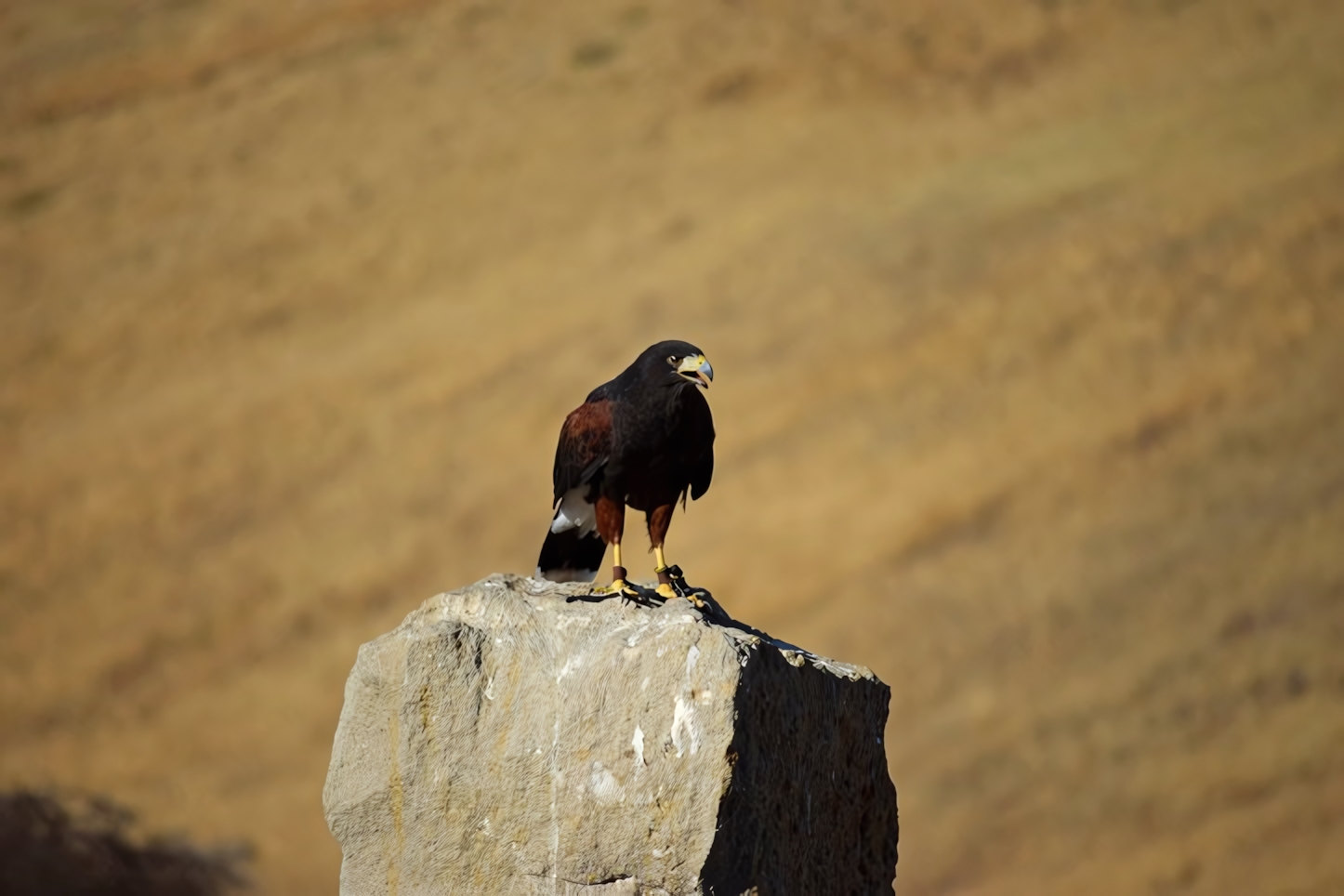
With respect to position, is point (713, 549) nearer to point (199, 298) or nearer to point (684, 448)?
point (199, 298)

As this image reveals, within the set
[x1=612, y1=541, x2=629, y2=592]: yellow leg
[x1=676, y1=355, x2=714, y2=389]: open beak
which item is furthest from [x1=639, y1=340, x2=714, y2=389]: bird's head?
[x1=612, y1=541, x2=629, y2=592]: yellow leg

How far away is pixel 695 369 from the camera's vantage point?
15.2ft

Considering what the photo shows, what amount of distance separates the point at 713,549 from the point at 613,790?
8.17m

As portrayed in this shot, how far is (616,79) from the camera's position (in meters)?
14.3

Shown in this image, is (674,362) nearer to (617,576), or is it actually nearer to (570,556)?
(617,576)

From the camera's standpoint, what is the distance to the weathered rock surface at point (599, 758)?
4.18 meters

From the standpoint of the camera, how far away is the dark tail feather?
5.24m

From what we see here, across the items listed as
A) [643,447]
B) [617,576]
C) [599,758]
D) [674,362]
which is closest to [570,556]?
[617,576]

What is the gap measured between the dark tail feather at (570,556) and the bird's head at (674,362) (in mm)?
758

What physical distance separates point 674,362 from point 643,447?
0.95ft

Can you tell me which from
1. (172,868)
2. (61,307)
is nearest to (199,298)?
(61,307)

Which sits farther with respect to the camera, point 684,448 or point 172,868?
point 172,868

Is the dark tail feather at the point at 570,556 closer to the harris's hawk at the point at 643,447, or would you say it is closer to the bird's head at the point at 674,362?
the harris's hawk at the point at 643,447

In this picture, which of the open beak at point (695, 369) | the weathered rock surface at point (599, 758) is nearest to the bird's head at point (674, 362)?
the open beak at point (695, 369)
